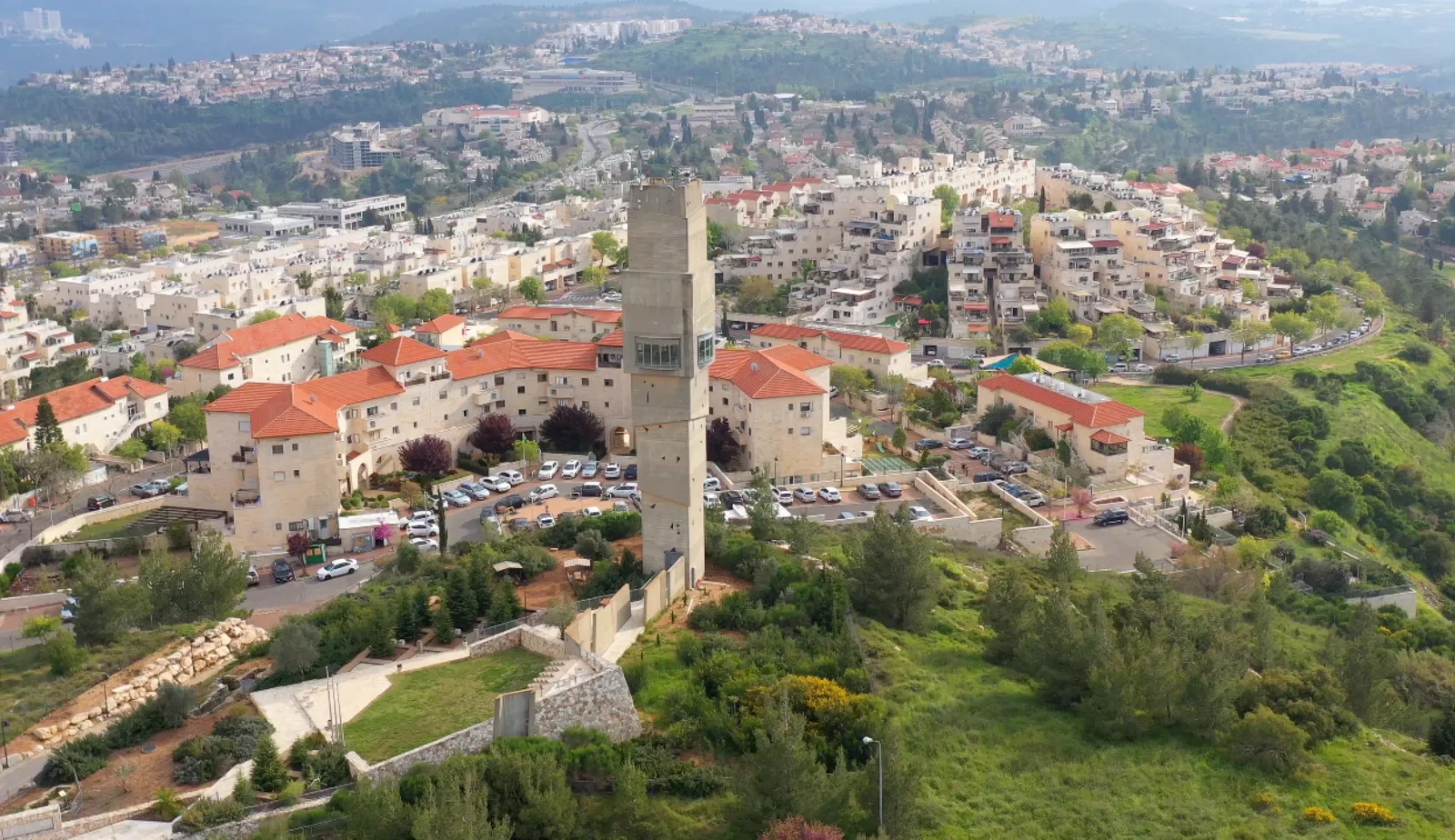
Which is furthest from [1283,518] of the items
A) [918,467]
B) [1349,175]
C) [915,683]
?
[1349,175]

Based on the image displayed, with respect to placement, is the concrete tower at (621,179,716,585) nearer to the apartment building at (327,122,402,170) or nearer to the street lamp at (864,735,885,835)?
the street lamp at (864,735,885,835)

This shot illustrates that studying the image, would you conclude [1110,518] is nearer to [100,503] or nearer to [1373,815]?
[1373,815]

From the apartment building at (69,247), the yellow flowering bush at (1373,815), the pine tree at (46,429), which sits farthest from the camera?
the apartment building at (69,247)

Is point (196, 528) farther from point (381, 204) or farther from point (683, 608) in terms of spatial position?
point (381, 204)

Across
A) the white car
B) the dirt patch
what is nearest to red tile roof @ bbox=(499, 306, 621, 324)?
the white car

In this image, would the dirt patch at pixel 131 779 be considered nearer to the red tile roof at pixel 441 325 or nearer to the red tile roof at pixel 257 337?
the red tile roof at pixel 441 325

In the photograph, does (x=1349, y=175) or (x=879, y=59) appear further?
(x=879, y=59)

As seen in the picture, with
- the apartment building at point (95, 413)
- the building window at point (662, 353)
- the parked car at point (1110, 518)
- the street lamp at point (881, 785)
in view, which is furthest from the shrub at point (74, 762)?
the parked car at point (1110, 518)
